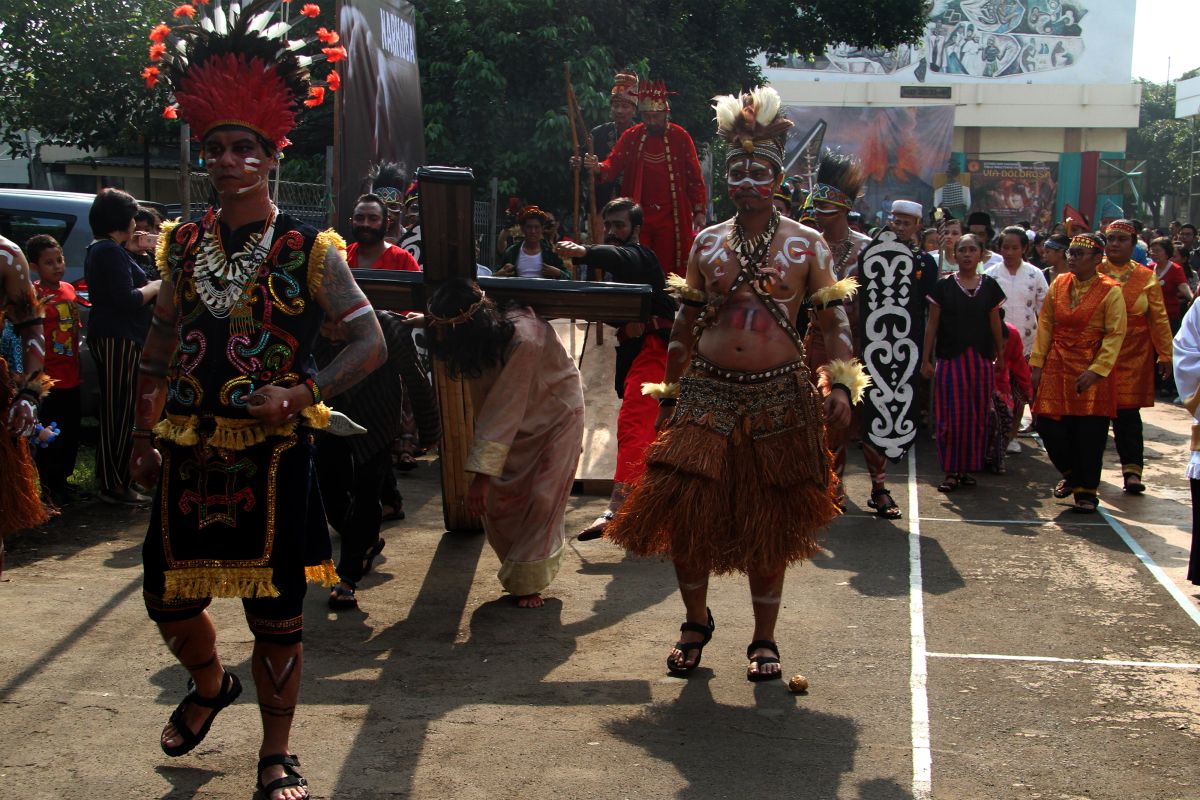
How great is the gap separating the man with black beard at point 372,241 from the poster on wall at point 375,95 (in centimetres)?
134

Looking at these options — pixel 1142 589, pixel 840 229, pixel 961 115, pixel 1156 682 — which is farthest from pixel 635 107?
pixel 961 115

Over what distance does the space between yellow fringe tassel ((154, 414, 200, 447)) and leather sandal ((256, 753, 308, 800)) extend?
961 mm

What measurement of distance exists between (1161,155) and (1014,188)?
21.3 meters

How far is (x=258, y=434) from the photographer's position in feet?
12.8

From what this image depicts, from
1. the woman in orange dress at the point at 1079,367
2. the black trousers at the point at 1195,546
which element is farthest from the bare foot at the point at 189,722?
the woman in orange dress at the point at 1079,367

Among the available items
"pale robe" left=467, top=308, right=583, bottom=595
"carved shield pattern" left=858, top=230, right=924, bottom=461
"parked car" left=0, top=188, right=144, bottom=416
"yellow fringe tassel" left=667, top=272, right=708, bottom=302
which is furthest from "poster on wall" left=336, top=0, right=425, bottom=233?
"yellow fringe tassel" left=667, top=272, right=708, bottom=302

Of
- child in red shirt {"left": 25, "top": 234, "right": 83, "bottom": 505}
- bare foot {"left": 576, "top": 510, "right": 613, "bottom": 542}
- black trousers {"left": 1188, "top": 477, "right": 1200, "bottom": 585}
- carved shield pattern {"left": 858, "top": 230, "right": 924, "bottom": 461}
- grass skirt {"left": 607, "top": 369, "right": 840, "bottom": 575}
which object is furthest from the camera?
carved shield pattern {"left": 858, "top": 230, "right": 924, "bottom": 461}

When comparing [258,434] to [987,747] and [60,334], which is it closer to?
[987,747]

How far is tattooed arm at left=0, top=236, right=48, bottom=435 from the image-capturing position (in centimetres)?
555

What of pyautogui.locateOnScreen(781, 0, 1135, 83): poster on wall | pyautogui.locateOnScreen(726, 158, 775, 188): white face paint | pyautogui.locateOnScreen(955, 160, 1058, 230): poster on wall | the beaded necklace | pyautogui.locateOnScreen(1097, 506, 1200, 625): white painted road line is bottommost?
pyautogui.locateOnScreen(1097, 506, 1200, 625): white painted road line

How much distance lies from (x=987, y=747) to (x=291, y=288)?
272 cm

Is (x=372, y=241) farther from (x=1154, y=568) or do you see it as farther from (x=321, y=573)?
(x=1154, y=568)

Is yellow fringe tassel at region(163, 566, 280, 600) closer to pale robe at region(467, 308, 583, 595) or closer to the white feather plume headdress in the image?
pale robe at region(467, 308, 583, 595)

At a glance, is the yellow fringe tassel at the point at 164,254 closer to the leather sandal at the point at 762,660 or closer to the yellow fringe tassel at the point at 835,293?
the yellow fringe tassel at the point at 835,293
